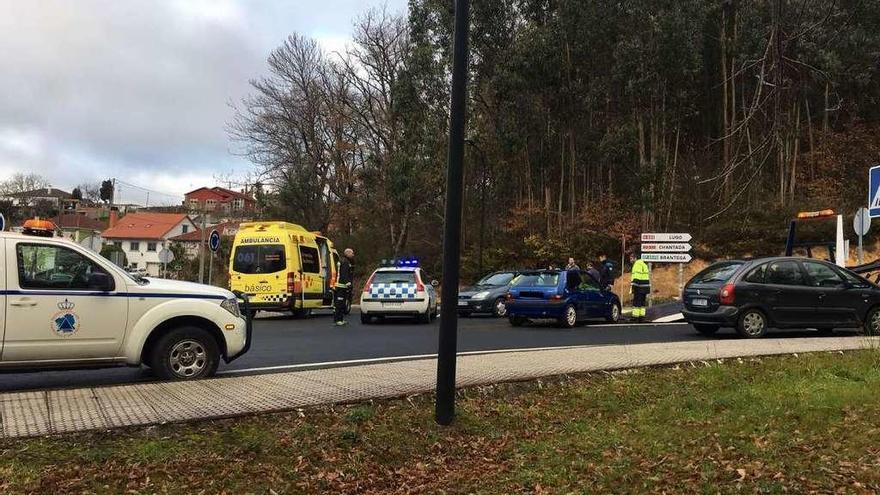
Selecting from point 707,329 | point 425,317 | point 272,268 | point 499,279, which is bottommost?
point 425,317

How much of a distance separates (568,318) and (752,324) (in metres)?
4.51

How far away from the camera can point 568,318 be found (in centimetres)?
1602

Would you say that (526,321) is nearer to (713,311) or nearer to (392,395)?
(713,311)

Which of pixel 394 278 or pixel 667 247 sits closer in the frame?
pixel 394 278

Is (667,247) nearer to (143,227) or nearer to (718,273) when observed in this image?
(718,273)

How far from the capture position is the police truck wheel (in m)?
7.38

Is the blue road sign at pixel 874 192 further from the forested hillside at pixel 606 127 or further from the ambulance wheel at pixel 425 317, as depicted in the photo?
the forested hillside at pixel 606 127

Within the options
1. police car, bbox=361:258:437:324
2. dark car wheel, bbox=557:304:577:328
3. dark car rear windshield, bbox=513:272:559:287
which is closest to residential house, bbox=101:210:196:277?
police car, bbox=361:258:437:324

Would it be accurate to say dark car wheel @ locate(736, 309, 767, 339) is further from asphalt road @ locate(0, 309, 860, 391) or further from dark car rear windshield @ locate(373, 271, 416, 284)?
dark car rear windshield @ locate(373, 271, 416, 284)

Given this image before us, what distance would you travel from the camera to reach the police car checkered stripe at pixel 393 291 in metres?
17.0

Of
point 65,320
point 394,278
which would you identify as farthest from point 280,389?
point 394,278

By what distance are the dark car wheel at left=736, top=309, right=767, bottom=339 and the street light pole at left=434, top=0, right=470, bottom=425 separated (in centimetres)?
856

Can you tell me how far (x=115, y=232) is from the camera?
295ft

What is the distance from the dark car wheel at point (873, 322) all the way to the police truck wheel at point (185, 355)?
11937mm
